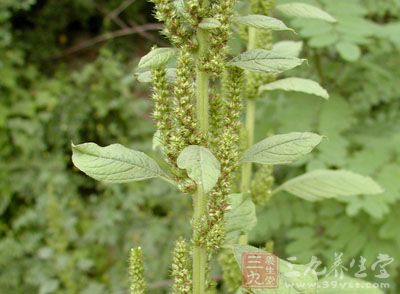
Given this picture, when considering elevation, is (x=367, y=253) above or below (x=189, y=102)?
below

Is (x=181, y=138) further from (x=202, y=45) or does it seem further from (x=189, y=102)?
(x=202, y=45)

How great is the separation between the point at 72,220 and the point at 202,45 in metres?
2.74

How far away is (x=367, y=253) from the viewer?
2.58m

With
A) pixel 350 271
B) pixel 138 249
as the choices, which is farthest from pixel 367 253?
pixel 138 249

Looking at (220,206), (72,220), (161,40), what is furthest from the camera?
(161,40)

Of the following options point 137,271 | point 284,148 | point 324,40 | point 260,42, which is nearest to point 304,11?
point 260,42

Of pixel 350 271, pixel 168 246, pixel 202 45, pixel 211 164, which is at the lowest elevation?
pixel 168 246

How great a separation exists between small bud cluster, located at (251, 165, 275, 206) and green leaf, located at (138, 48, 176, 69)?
0.66 meters

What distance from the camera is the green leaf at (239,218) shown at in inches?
51.4

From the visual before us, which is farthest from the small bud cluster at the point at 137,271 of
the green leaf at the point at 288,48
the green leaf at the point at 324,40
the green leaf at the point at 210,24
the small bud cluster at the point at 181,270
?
the green leaf at the point at 324,40

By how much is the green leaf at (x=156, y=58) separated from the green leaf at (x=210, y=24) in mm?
79

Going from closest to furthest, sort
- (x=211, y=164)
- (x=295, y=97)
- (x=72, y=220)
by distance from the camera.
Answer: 1. (x=211, y=164)
2. (x=295, y=97)
3. (x=72, y=220)

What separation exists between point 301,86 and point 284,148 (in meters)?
0.37

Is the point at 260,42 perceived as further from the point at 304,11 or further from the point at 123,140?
the point at 123,140
